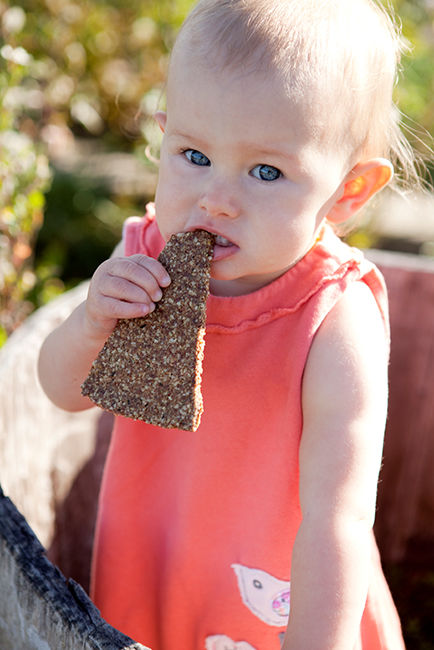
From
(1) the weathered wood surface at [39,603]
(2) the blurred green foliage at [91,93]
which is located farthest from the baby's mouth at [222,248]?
(2) the blurred green foliage at [91,93]

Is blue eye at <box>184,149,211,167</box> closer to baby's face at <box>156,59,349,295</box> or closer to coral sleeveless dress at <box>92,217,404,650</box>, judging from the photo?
baby's face at <box>156,59,349,295</box>

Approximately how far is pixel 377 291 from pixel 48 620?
2.51 feet

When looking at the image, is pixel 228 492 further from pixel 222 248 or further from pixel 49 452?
pixel 49 452

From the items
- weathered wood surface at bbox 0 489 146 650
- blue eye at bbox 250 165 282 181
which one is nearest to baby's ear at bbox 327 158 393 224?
blue eye at bbox 250 165 282 181

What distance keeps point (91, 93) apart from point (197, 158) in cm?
348

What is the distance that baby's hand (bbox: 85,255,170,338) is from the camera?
3.72 ft

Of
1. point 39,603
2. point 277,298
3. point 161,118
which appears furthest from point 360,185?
point 39,603

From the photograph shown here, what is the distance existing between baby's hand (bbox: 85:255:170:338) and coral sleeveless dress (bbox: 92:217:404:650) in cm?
15

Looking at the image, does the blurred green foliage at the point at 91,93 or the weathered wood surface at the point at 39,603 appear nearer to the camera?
the weathered wood surface at the point at 39,603

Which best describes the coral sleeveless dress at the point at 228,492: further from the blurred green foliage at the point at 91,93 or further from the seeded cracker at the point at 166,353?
the blurred green foliage at the point at 91,93

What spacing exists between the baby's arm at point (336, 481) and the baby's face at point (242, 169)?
0.17 meters

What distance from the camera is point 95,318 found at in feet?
4.00

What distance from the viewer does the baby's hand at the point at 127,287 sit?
3.72 ft

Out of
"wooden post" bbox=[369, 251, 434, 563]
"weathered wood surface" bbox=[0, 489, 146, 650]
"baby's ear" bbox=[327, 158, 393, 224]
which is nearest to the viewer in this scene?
"weathered wood surface" bbox=[0, 489, 146, 650]
